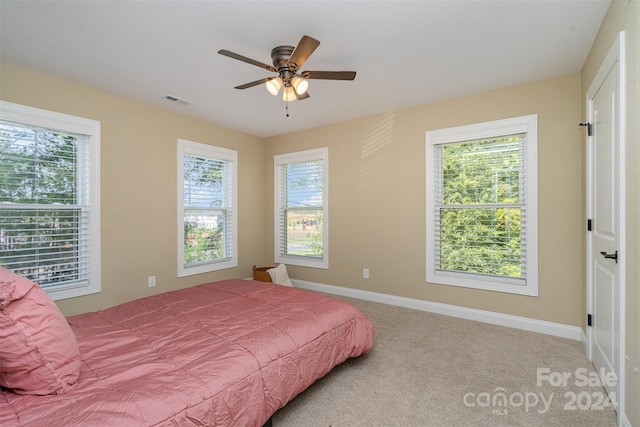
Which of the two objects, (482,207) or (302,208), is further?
(302,208)

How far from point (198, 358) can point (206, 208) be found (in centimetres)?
325

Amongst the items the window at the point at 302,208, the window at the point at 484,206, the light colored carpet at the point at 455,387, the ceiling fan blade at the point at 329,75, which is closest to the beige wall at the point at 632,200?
the light colored carpet at the point at 455,387

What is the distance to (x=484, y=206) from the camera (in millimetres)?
3377

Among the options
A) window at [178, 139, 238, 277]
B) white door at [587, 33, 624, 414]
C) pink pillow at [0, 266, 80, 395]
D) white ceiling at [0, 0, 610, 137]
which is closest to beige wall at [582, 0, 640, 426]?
white door at [587, 33, 624, 414]

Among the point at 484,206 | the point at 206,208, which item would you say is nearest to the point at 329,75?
the point at 484,206

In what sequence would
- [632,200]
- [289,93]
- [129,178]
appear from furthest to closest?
[129,178]
[289,93]
[632,200]

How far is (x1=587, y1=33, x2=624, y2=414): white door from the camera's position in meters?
1.83

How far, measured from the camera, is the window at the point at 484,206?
3.13 meters

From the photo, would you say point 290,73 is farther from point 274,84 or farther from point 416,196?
point 416,196

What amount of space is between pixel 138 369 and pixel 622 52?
10.0 feet

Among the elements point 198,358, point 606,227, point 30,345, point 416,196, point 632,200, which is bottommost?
point 198,358

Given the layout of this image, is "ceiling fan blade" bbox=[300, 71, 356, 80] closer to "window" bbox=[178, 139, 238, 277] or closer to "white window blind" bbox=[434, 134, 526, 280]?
"white window blind" bbox=[434, 134, 526, 280]

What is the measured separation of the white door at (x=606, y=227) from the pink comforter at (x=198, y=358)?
5.10 feet

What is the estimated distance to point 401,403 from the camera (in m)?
1.93
